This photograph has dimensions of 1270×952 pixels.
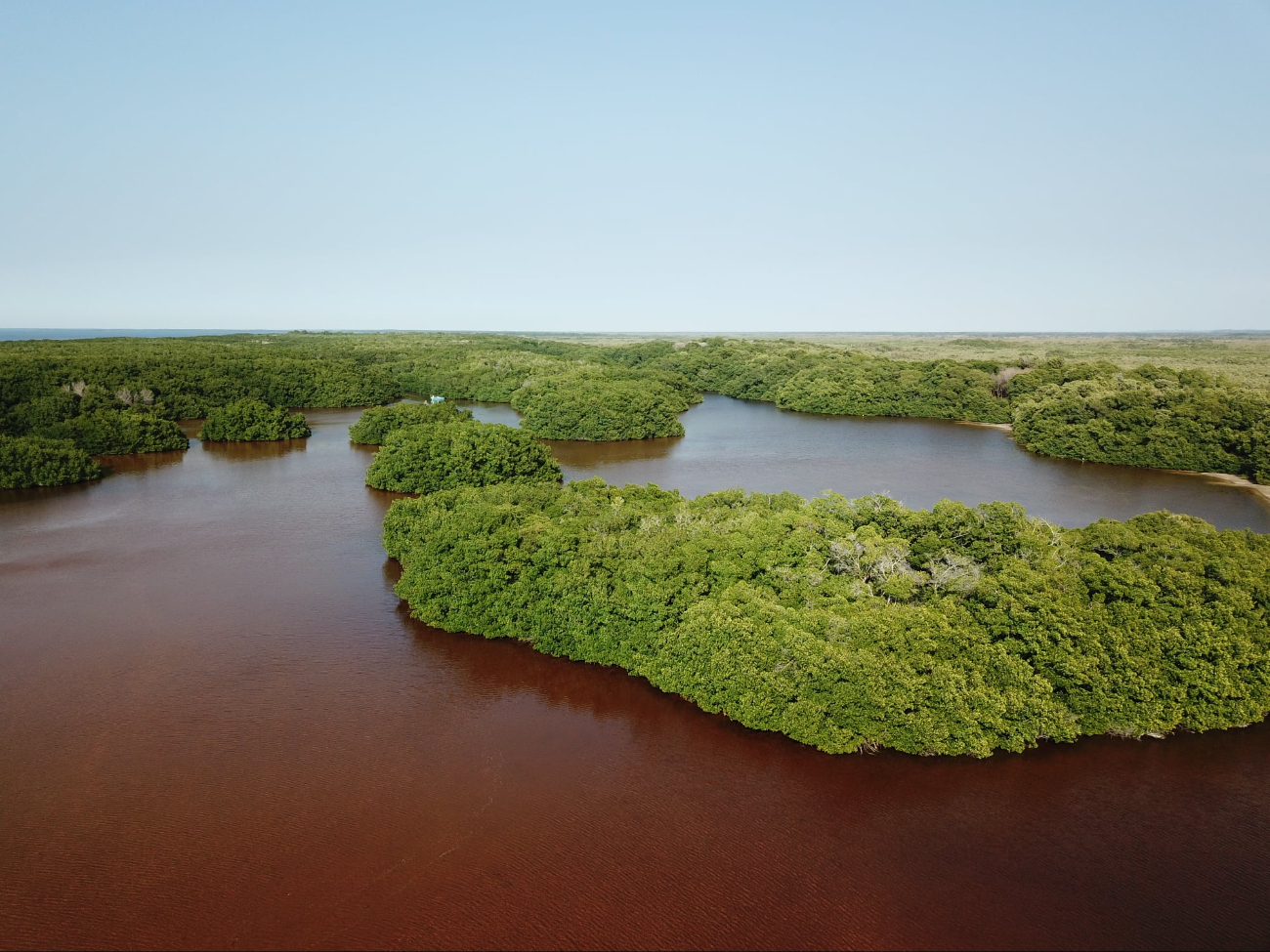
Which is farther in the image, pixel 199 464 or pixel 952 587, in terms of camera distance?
pixel 199 464

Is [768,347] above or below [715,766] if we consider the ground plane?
above

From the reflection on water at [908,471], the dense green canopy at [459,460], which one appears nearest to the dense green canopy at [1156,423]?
the reflection on water at [908,471]

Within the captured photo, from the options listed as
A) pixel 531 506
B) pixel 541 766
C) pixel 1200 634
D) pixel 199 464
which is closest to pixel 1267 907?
pixel 1200 634

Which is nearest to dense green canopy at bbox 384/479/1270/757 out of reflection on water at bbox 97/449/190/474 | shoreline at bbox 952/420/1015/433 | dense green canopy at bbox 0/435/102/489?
dense green canopy at bbox 0/435/102/489

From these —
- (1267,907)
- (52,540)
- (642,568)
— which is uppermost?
(642,568)

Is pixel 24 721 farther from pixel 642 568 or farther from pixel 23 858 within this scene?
pixel 642 568

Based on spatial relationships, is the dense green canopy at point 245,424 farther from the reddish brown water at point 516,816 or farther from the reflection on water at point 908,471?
the reddish brown water at point 516,816

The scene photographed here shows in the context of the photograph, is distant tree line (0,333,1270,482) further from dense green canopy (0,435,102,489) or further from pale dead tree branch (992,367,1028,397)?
dense green canopy (0,435,102,489)
